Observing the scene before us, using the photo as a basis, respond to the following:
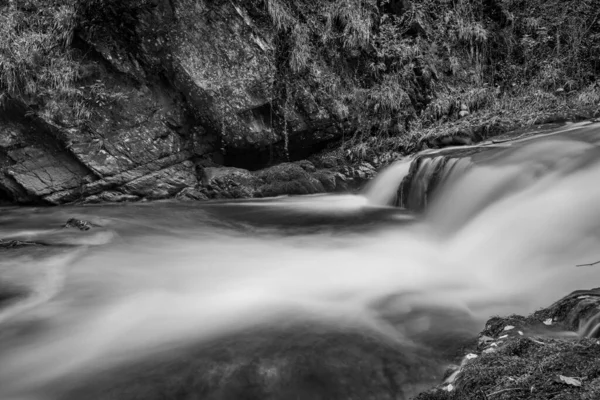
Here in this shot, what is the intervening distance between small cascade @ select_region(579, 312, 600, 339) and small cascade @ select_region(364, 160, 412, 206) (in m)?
5.07

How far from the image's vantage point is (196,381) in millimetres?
2510

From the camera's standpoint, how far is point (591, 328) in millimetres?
2162

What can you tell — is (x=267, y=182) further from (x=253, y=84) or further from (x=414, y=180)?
(x=414, y=180)

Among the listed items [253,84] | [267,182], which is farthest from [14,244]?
[253,84]

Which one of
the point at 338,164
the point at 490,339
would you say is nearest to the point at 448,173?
the point at 338,164

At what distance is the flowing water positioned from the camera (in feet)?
10.3

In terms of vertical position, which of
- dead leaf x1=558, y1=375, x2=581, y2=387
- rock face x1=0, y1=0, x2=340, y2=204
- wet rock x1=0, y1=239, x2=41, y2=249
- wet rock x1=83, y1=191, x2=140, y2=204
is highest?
rock face x1=0, y1=0, x2=340, y2=204

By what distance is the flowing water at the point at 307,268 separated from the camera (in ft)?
10.3

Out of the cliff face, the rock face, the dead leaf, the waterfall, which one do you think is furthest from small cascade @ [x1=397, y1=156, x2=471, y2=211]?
the dead leaf

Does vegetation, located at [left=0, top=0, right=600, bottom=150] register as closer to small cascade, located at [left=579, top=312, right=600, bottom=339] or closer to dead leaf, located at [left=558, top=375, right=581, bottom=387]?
small cascade, located at [left=579, top=312, right=600, bottom=339]

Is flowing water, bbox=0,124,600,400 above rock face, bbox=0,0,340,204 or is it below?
below

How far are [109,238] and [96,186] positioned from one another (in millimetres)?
2868

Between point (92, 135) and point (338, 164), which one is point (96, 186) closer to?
point (92, 135)

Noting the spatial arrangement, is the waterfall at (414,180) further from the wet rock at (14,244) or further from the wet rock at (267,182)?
the wet rock at (14,244)
